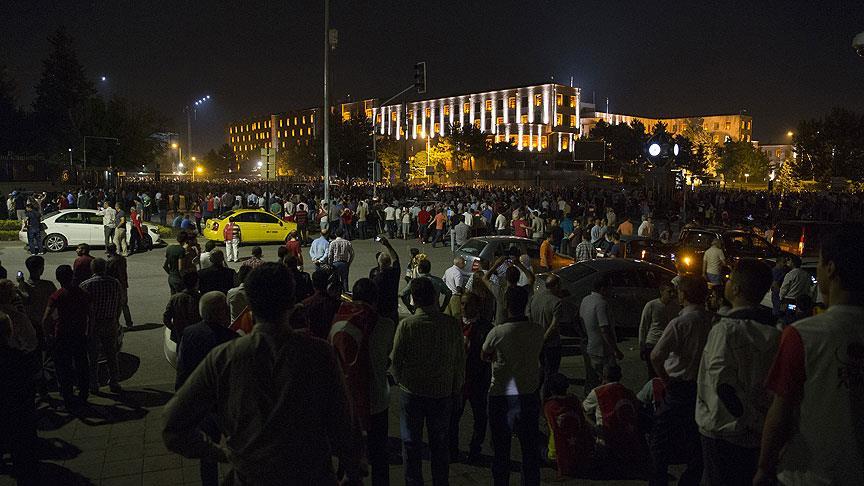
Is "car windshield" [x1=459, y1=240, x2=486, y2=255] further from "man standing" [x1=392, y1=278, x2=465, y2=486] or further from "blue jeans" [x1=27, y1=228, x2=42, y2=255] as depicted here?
"blue jeans" [x1=27, y1=228, x2=42, y2=255]

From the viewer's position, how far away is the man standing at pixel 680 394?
186 inches

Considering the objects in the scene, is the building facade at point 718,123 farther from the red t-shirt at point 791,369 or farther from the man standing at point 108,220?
the red t-shirt at point 791,369

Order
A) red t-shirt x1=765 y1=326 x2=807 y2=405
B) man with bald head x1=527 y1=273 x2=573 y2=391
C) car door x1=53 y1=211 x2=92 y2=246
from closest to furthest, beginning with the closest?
red t-shirt x1=765 y1=326 x2=807 y2=405 < man with bald head x1=527 y1=273 x2=573 y2=391 < car door x1=53 y1=211 x2=92 y2=246

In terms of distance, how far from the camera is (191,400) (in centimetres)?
256


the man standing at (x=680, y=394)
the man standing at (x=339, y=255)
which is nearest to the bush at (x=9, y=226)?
the man standing at (x=339, y=255)

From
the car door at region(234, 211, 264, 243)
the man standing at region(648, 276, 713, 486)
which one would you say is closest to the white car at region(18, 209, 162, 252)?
the car door at region(234, 211, 264, 243)

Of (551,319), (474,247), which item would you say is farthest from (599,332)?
(474,247)

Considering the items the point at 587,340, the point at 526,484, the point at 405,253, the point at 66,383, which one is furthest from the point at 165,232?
the point at 526,484

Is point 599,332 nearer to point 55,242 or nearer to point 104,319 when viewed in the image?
point 104,319

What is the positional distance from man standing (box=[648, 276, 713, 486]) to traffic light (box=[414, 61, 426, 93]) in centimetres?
1824

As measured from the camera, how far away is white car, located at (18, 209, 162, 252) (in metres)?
20.8

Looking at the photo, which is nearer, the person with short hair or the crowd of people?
the crowd of people

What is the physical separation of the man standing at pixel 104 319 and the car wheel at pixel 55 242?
15253 mm

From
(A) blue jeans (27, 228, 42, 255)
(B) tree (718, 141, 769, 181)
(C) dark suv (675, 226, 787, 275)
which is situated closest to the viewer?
(C) dark suv (675, 226, 787, 275)
